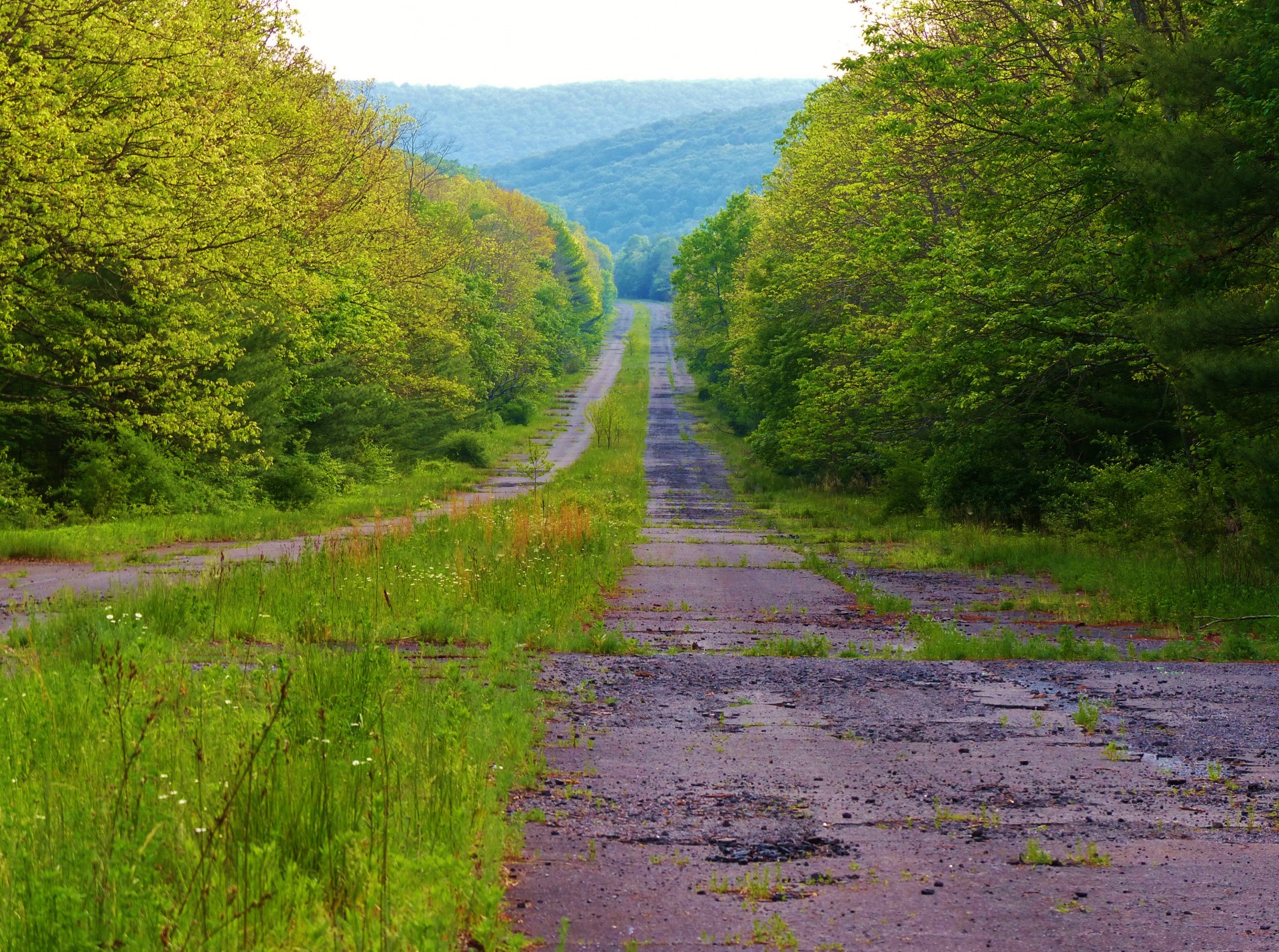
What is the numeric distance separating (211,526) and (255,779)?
799 inches

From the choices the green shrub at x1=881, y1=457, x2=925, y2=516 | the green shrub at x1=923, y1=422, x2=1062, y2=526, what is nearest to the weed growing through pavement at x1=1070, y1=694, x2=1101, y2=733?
the green shrub at x1=923, y1=422, x2=1062, y2=526

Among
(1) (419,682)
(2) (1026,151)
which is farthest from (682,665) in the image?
(2) (1026,151)

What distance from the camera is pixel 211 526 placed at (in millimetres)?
24188

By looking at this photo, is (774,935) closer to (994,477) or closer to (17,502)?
(17,502)

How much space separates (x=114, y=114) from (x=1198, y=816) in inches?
841

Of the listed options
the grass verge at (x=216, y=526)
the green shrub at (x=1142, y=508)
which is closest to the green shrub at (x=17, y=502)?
the grass verge at (x=216, y=526)

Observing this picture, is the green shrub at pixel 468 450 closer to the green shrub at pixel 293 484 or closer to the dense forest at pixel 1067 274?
the green shrub at pixel 293 484

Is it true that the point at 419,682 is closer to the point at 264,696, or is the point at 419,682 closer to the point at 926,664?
the point at 264,696

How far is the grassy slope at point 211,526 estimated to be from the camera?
19281mm

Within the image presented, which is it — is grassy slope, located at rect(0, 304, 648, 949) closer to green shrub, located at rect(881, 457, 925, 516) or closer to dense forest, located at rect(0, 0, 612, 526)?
dense forest, located at rect(0, 0, 612, 526)

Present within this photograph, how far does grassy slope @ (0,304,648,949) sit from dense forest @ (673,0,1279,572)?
1086 centimetres

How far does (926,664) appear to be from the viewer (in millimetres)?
11812

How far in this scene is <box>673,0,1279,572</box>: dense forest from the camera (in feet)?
49.8

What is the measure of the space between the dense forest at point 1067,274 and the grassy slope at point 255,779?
1086cm
